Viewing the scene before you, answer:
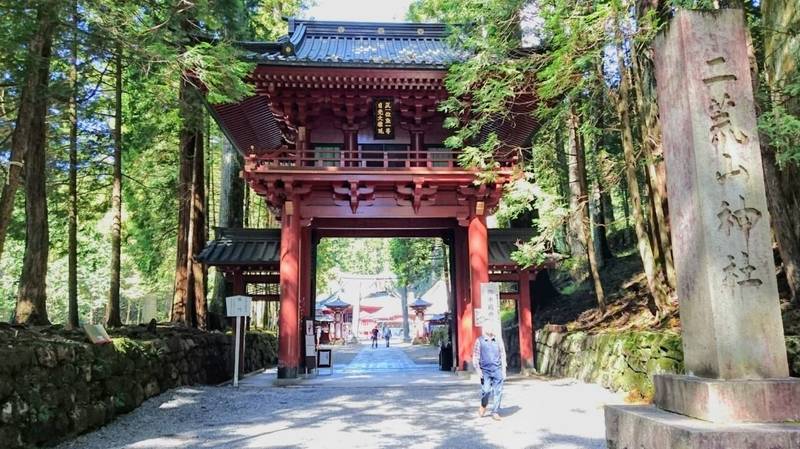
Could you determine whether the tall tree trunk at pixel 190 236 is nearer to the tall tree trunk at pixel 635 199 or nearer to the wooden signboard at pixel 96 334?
the wooden signboard at pixel 96 334

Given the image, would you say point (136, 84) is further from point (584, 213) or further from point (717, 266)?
point (717, 266)

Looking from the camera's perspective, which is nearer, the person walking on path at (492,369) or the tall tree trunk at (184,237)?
the person walking on path at (492,369)

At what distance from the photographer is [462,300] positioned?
13.4m

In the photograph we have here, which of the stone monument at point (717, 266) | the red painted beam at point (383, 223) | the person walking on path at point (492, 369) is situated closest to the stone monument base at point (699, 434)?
the stone monument at point (717, 266)

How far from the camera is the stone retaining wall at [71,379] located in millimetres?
5426

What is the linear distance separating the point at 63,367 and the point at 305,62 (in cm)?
715

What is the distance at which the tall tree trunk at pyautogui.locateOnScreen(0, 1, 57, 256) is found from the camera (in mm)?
6875

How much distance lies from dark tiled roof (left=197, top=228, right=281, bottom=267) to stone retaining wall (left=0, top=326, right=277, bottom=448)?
116 inches

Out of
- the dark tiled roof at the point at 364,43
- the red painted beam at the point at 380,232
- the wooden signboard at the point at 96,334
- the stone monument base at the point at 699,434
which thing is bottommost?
the stone monument base at the point at 699,434

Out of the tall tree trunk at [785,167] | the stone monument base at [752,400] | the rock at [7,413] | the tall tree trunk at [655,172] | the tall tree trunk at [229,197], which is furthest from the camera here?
the tall tree trunk at [229,197]

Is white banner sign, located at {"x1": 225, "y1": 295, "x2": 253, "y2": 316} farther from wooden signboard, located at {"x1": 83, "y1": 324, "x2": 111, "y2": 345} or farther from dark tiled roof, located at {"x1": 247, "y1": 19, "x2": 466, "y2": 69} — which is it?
dark tiled roof, located at {"x1": 247, "y1": 19, "x2": 466, "y2": 69}

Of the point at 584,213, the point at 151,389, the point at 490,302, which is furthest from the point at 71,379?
the point at 584,213

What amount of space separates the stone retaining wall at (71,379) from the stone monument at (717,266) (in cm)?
575

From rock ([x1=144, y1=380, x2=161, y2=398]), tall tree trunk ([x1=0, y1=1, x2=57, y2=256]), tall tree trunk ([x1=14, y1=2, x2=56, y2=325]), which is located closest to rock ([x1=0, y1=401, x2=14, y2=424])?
tall tree trunk ([x1=0, y1=1, x2=57, y2=256])
